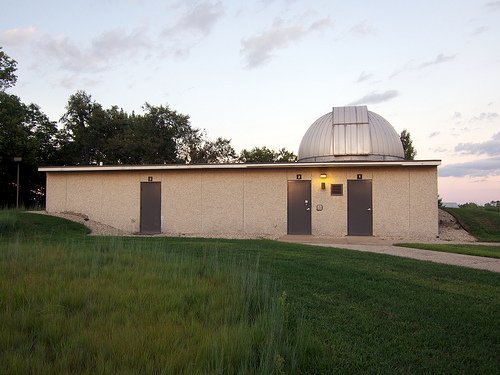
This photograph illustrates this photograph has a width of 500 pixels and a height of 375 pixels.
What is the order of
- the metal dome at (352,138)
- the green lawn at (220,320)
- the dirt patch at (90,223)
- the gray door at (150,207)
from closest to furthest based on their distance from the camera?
the green lawn at (220,320) < the dirt patch at (90,223) < the gray door at (150,207) < the metal dome at (352,138)

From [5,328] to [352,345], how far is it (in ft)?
8.52

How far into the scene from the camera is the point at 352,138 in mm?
19609

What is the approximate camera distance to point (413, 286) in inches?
233

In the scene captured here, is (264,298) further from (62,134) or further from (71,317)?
(62,134)

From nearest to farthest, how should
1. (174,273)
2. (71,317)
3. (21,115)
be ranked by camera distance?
(71,317) < (174,273) < (21,115)

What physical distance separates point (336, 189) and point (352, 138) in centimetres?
394

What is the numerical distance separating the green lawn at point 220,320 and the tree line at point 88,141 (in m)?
23.8

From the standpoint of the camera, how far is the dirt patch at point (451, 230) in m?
15.9

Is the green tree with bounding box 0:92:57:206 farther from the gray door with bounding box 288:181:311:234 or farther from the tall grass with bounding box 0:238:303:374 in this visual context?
the tall grass with bounding box 0:238:303:374

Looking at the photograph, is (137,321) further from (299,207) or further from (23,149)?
(23,149)

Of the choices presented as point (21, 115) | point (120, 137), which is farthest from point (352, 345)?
point (120, 137)

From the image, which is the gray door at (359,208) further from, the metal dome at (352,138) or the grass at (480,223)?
the grass at (480,223)

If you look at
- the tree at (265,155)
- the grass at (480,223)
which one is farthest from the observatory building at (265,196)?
the tree at (265,155)

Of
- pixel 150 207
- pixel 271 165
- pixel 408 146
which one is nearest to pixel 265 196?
pixel 271 165
